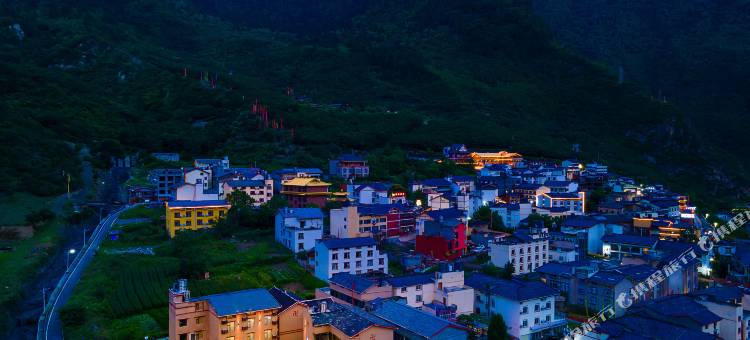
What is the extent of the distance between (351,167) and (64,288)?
3181 cm

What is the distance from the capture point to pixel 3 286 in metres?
28.5

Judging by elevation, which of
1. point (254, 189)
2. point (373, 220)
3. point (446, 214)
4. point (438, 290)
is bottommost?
point (438, 290)

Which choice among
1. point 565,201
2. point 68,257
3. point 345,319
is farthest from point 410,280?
point 565,201

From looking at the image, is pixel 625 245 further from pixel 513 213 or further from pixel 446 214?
pixel 446 214

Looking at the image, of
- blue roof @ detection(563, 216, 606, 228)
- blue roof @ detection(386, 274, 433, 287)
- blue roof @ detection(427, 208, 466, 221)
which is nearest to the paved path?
blue roof @ detection(386, 274, 433, 287)

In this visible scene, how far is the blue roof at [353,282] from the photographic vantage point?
26422 mm

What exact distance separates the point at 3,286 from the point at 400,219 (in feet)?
78.6

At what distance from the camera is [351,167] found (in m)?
57.7

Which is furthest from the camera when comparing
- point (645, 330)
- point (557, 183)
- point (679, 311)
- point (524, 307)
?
point (557, 183)

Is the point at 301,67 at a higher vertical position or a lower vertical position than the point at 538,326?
higher

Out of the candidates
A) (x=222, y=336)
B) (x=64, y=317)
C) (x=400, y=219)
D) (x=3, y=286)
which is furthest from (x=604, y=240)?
(x=3, y=286)

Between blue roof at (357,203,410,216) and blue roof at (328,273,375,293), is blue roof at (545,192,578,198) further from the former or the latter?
blue roof at (328,273,375,293)

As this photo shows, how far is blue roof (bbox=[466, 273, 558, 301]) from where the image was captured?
26.4m

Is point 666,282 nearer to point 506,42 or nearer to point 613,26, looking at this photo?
point 506,42
